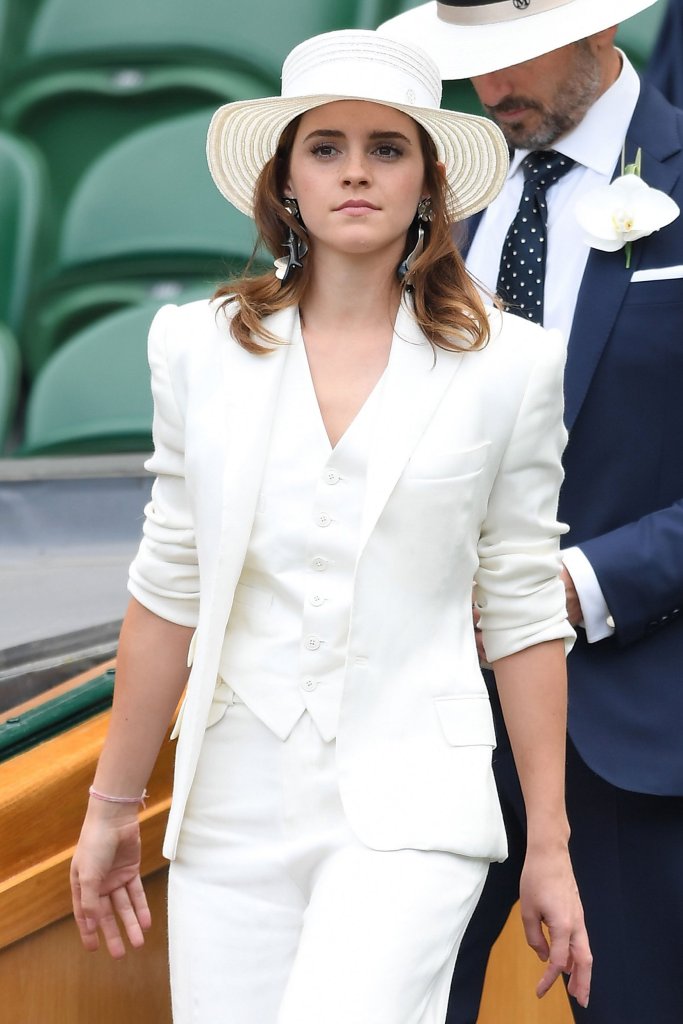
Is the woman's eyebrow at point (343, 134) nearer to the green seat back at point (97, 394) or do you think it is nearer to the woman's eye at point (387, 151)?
the woman's eye at point (387, 151)

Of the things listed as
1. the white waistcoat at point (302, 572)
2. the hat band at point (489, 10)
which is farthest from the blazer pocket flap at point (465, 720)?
the hat band at point (489, 10)

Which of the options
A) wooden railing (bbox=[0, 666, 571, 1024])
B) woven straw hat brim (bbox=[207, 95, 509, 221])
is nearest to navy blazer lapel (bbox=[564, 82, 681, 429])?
woven straw hat brim (bbox=[207, 95, 509, 221])

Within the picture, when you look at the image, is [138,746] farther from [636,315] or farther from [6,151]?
[6,151]

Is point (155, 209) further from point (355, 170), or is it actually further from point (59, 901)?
point (355, 170)

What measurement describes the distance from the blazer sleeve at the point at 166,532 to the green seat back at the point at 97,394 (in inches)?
102

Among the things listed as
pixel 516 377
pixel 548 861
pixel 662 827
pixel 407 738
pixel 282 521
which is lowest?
pixel 662 827

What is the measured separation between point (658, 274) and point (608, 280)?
0.21ft

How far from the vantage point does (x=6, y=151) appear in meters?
4.13

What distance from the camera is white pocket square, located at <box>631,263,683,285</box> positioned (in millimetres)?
1893

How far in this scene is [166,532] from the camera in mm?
1570

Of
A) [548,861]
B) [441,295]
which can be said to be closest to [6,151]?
[441,295]

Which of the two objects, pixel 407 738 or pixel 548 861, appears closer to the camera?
pixel 407 738

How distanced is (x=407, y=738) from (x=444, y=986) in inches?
9.5

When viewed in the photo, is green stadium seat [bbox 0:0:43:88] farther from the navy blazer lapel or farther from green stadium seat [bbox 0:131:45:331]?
the navy blazer lapel
